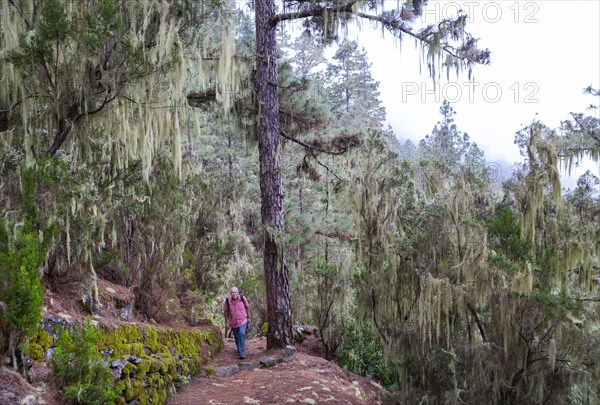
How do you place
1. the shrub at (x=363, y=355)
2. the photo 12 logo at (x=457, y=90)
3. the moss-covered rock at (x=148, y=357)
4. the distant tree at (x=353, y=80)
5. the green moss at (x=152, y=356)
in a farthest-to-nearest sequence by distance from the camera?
the distant tree at (x=353, y=80), the shrub at (x=363, y=355), the photo 12 logo at (x=457, y=90), the green moss at (x=152, y=356), the moss-covered rock at (x=148, y=357)

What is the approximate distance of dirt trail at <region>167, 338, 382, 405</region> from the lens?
6023 mm

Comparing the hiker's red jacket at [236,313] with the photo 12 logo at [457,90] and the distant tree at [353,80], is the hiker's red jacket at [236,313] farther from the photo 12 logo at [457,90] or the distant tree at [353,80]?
the distant tree at [353,80]

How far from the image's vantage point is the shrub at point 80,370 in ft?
12.4

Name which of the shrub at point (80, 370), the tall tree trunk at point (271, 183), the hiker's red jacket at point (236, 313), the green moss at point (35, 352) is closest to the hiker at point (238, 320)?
the hiker's red jacket at point (236, 313)

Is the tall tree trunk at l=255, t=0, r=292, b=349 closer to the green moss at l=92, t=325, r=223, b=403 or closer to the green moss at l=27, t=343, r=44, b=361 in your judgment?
the green moss at l=92, t=325, r=223, b=403

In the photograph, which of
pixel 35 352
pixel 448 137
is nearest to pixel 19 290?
pixel 35 352

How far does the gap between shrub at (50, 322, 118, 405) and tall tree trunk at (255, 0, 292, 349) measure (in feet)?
15.3

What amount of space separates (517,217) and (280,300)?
422 centimetres

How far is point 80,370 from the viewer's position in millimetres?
3891

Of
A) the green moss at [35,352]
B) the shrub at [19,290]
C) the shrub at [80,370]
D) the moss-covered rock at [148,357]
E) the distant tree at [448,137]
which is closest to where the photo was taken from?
the shrub at [19,290]

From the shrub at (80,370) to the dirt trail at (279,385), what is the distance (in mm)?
2085

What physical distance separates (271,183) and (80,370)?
17.4ft

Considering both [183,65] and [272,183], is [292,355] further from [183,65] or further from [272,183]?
[183,65]

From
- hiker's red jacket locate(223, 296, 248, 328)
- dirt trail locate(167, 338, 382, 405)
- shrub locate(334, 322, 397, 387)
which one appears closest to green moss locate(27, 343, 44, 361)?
dirt trail locate(167, 338, 382, 405)
